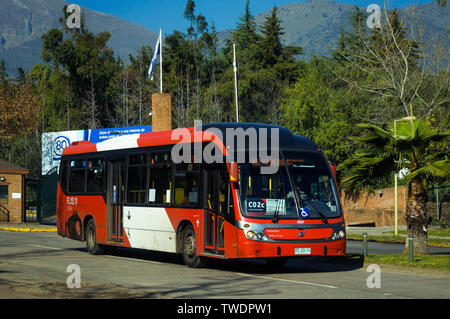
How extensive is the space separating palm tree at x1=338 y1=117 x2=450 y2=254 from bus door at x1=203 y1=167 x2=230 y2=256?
14.6ft

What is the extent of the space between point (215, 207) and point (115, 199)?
5685 mm

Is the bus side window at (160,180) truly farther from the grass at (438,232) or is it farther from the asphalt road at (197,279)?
the grass at (438,232)

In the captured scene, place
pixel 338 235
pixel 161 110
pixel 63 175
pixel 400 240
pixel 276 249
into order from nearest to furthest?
pixel 276 249 < pixel 338 235 < pixel 63 175 < pixel 400 240 < pixel 161 110

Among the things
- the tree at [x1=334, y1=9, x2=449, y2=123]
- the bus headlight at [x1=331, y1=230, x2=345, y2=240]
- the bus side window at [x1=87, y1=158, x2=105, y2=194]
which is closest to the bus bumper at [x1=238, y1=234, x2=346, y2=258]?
the bus headlight at [x1=331, y1=230, x2=345, y2=240]

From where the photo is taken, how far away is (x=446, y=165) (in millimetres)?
20109

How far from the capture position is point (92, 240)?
2403 centimetres

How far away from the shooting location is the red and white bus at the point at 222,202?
17031 mm

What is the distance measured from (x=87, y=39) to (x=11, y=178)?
38.8 metres

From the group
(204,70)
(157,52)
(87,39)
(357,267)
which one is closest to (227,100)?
(204,70)

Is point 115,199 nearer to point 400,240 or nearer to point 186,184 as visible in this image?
point 186,184

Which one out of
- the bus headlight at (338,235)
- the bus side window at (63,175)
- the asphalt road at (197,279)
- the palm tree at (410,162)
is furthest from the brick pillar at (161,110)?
the bus headlight at (338,235)

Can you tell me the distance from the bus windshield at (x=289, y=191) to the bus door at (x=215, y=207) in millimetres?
590

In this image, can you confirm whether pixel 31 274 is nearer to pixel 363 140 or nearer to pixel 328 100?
pixel 363 140

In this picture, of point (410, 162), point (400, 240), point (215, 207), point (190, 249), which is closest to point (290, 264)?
point (190, 249)
